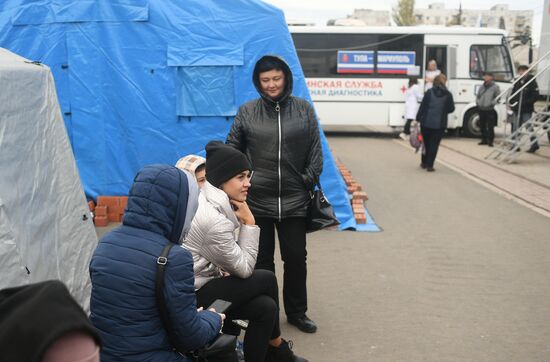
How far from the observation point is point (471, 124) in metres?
18.2

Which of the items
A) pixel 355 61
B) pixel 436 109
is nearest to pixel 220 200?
pixel 436 109

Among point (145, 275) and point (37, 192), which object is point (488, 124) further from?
point (145, 275)

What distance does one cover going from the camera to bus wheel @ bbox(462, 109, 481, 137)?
59.7 ft

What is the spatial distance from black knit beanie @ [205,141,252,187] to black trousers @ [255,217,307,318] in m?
0.90

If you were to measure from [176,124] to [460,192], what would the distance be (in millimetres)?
4835

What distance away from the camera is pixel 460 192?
1017 centimetres

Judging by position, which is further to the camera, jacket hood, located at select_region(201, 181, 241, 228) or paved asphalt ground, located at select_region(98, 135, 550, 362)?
paved asphalt ground, located at select_region(98, 135, 550, 362)

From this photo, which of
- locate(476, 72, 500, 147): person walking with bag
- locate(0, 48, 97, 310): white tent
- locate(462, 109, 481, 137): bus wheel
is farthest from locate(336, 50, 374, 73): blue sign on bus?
locate(0, 48, 97, 310): white tent

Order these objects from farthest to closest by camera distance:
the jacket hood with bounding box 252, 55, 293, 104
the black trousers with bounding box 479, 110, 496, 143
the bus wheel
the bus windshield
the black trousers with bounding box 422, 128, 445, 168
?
the bus wheel
the bus windshield
the black trousers with bounding box 479, 110, 496, 143
the black trousers with bounding box 422, 128, 445, 168
the jacket hood with bounding box 252, 55, 293, 104

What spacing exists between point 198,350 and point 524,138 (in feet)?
40.2

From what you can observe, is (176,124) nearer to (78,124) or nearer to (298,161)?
(78,124)

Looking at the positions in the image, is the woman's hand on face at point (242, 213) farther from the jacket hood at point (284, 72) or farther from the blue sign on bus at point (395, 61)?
the blue sign on bus at point (395, 61)

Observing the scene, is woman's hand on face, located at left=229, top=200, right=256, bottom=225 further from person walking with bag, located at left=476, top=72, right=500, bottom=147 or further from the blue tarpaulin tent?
person walking with bag, located at left=476, top=72, right=500, bottom=147

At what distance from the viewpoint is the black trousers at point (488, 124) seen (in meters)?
16.2
